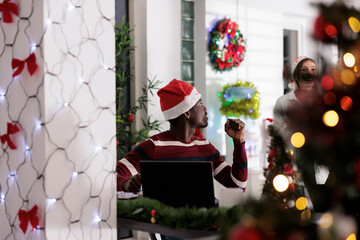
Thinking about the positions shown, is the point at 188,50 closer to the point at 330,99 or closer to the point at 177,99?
the point at 177,99

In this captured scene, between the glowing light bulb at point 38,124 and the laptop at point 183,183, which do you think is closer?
the glowing light bulb at point 38,124

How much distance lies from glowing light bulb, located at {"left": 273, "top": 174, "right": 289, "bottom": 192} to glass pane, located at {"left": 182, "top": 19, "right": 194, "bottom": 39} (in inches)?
155

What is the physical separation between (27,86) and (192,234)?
696mm

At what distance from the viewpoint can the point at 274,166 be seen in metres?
1.36

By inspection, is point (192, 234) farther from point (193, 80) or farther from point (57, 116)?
point (193, 80)

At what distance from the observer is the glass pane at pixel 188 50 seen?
5.12 meters

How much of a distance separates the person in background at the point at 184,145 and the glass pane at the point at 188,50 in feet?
8.61

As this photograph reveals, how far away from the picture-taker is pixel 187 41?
5.15 metres

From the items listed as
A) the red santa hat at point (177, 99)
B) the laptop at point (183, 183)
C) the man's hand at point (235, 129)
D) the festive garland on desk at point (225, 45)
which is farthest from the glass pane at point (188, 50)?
the laptop at point (183, 183)

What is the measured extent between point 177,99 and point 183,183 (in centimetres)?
76

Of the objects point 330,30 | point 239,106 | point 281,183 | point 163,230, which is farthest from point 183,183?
point 239,106

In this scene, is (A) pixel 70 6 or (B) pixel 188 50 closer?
(A) pixel 70 6

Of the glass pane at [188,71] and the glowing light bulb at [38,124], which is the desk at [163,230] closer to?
the glowing light bulb at [38,124]

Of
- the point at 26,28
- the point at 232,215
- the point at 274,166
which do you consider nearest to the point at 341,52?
the point at 274,166
